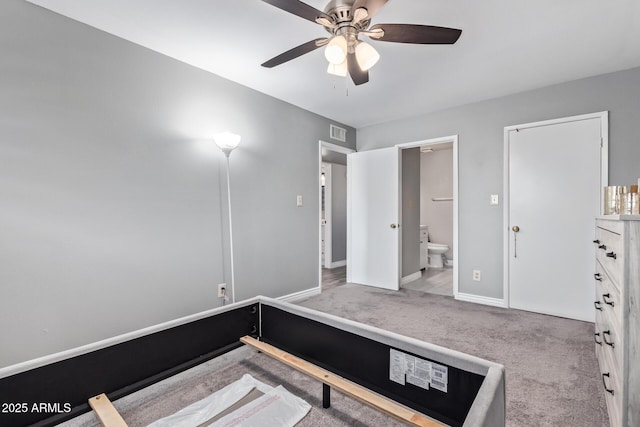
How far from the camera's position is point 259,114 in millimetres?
3227

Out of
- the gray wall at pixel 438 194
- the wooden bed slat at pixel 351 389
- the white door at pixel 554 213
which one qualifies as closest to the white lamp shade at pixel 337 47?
the wooden bed slat at pixel 351 389

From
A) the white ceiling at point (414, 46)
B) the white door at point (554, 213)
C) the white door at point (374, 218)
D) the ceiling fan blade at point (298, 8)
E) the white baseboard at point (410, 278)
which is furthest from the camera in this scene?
the white baseboard at point (410, 278)

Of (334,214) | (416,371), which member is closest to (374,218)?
(334,214)

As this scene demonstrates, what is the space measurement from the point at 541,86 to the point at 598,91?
0.47 metres

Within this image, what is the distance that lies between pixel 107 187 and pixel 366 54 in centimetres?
201

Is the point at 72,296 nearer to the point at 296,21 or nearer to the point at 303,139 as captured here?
the point at 296,21

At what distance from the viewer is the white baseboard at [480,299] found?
339 centimetres

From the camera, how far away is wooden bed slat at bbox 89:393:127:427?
3.13ft

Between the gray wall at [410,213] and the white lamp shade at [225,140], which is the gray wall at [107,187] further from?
the gray wall at [410,213]

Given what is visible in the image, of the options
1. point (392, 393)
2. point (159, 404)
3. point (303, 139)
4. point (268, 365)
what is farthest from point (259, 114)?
point (392, 393)

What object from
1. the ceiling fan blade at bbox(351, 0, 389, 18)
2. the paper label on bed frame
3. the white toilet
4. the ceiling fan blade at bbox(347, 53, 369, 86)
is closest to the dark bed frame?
the paper label on bed frame

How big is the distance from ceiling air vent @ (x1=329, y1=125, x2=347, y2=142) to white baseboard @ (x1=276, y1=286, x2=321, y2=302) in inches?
83.8

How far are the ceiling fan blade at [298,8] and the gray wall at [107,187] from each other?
58.0 inches

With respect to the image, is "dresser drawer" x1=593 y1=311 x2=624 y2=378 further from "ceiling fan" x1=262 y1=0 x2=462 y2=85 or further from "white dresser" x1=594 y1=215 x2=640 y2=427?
"ceiling fan" x1=262 y1=0 x2=462 y2=85
